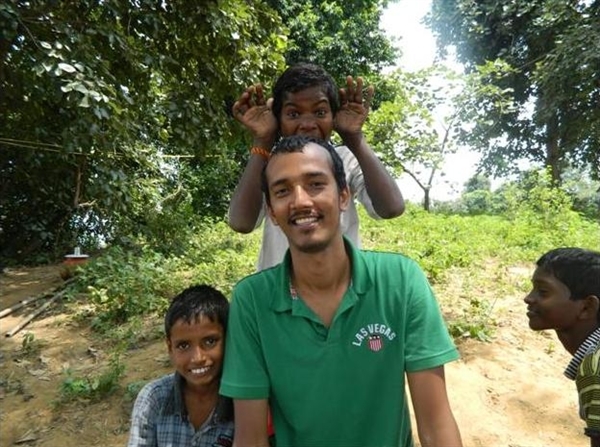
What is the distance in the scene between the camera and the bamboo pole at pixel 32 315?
4.86 metres

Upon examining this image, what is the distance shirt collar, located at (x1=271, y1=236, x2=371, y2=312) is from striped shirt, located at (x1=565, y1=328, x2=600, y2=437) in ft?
2.94

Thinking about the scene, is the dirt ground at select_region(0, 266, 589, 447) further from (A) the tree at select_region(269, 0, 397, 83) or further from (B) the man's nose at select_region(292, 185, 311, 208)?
(A) the tree at select_region(269, 0, 397, 83)

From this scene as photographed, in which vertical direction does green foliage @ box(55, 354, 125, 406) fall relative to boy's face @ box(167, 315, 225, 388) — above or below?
below

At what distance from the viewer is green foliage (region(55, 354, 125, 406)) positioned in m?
3.65

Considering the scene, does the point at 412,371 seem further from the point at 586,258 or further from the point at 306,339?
the point at 586,258

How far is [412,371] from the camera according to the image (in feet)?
4.25

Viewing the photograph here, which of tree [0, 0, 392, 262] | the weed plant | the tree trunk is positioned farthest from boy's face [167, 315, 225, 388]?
the tree trunk

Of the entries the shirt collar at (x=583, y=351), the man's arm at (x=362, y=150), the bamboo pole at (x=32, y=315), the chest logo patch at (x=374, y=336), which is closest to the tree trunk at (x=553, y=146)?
the bamboo pole at (x=32, y=315)

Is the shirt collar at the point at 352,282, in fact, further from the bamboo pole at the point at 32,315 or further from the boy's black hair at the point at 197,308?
the bamboo pole at the point at 32,315

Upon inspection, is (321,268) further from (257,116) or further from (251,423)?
(257,116)

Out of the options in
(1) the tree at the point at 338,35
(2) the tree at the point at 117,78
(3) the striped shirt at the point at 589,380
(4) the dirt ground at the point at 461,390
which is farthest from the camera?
(1) the tree at the point at 338,35

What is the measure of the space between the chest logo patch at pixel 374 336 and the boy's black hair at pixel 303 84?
3.05 feet

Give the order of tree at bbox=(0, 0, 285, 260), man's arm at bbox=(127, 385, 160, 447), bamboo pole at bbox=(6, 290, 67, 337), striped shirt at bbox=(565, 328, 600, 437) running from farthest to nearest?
bamboo pole at bbox=(6, 290, 67, 337) → tree at bbox=(0, 0, 285, 260) → man's arm at bbox=(127, 385, 160, 447) → striped shirt at bbox=(565, 328, 600, 437)

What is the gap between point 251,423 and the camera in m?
1.30
